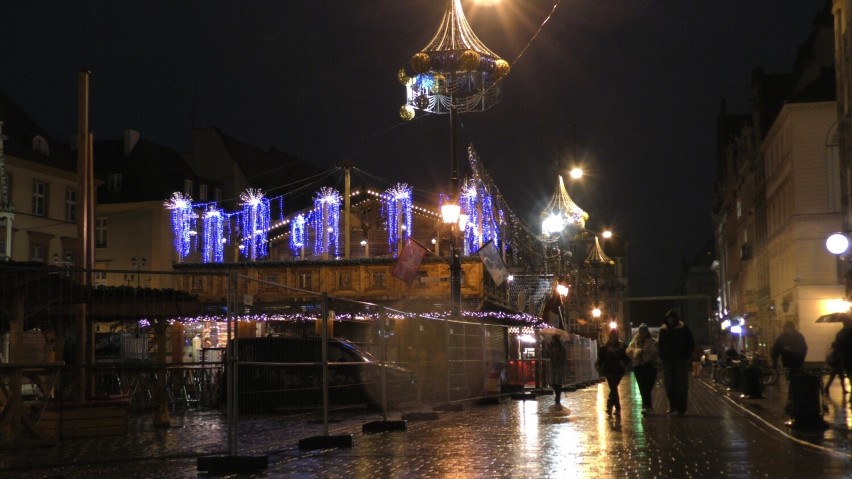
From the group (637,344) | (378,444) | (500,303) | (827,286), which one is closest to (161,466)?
(378,444)

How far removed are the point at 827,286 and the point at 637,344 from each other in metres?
34.0

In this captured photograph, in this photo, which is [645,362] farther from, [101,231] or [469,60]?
[101,231]

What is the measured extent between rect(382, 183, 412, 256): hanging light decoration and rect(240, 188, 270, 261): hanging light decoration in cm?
471

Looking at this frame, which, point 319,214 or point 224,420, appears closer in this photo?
point 224,420

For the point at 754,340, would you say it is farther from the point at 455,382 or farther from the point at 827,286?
the point at 455,382

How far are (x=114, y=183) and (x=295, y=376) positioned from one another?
48655 mm

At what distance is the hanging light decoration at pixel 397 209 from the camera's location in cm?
3984

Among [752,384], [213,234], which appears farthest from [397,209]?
[752,384]

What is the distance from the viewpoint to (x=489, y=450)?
43.4 ft

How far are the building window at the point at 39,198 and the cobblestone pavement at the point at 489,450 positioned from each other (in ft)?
109

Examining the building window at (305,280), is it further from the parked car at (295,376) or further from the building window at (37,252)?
the parked car at (295,376)

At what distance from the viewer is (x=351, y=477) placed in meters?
10.6

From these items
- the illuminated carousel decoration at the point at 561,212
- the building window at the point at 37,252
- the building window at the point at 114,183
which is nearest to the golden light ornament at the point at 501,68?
the illuminated carousel decoration at the point at 561,212

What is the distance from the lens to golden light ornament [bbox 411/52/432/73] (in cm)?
2138
